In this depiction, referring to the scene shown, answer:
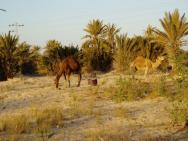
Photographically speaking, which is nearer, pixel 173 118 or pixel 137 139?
pixel 137 139

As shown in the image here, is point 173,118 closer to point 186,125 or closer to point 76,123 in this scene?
point 186,125

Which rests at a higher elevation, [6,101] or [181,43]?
[181,43]

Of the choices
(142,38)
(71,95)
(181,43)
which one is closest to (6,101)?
(71,95)

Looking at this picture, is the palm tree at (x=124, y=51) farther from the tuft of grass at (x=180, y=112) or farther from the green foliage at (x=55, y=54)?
the tuft of grass at (x=180, y=112)

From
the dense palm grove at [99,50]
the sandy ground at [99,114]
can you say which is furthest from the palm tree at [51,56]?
the sandy ground at [99,114]

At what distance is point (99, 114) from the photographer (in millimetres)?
12945

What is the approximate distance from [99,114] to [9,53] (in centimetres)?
1820

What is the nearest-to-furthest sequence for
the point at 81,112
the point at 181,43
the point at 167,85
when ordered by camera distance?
the point at 81,112, the point at 167,85, the point at 181,43

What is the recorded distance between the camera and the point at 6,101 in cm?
1650

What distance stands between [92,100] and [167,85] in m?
3.00

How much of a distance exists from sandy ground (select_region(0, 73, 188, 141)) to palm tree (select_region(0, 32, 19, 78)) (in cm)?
1096

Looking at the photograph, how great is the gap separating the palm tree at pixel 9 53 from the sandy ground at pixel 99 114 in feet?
35.9

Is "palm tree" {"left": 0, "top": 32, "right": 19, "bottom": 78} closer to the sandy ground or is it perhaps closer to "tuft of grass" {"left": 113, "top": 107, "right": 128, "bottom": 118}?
the sandy ground

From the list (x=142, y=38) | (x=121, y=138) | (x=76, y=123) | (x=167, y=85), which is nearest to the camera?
(x=121, y=138)
